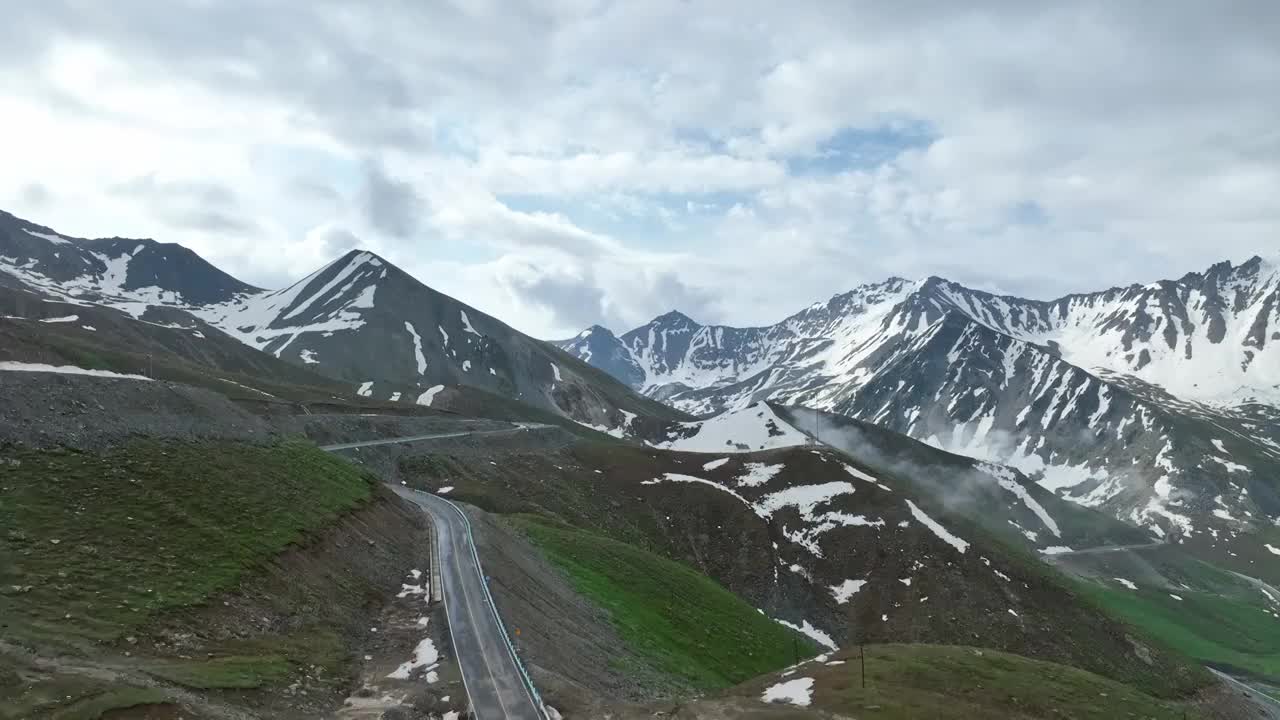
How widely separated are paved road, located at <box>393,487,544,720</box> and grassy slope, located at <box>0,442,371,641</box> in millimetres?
10200

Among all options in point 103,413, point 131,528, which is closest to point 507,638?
point 131,528

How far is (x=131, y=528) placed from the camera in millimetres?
34000

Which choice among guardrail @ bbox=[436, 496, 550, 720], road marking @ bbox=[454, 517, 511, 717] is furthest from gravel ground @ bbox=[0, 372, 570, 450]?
road marking @ bbox=[454, 517, 511, 717]

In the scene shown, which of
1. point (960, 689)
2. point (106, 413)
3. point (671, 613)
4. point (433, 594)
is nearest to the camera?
point (433, 594)

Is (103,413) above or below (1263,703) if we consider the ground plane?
above

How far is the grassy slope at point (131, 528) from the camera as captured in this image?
2672 cm

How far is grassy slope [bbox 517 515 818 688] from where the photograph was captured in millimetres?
56844

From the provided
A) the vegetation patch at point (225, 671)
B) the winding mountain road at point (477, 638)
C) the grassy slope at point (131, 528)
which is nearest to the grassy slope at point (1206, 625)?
the winding mountain road at point (477, 638)

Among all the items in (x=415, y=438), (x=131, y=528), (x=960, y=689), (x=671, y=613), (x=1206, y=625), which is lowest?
(x=1206, y=625)

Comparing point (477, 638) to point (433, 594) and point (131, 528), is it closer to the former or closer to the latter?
point (433, 594)

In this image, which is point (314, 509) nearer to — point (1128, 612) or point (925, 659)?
point (925, 659)

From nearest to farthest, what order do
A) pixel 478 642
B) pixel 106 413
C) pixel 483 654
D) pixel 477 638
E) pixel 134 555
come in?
pixel 134 555, pixel 483 654, pixel 478 642, pixel 477 638, pixel 106 413

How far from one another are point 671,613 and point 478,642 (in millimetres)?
33431

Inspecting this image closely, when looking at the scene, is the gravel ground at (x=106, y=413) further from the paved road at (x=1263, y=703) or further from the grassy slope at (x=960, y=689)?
the paved road at (x=1263, y=703)
